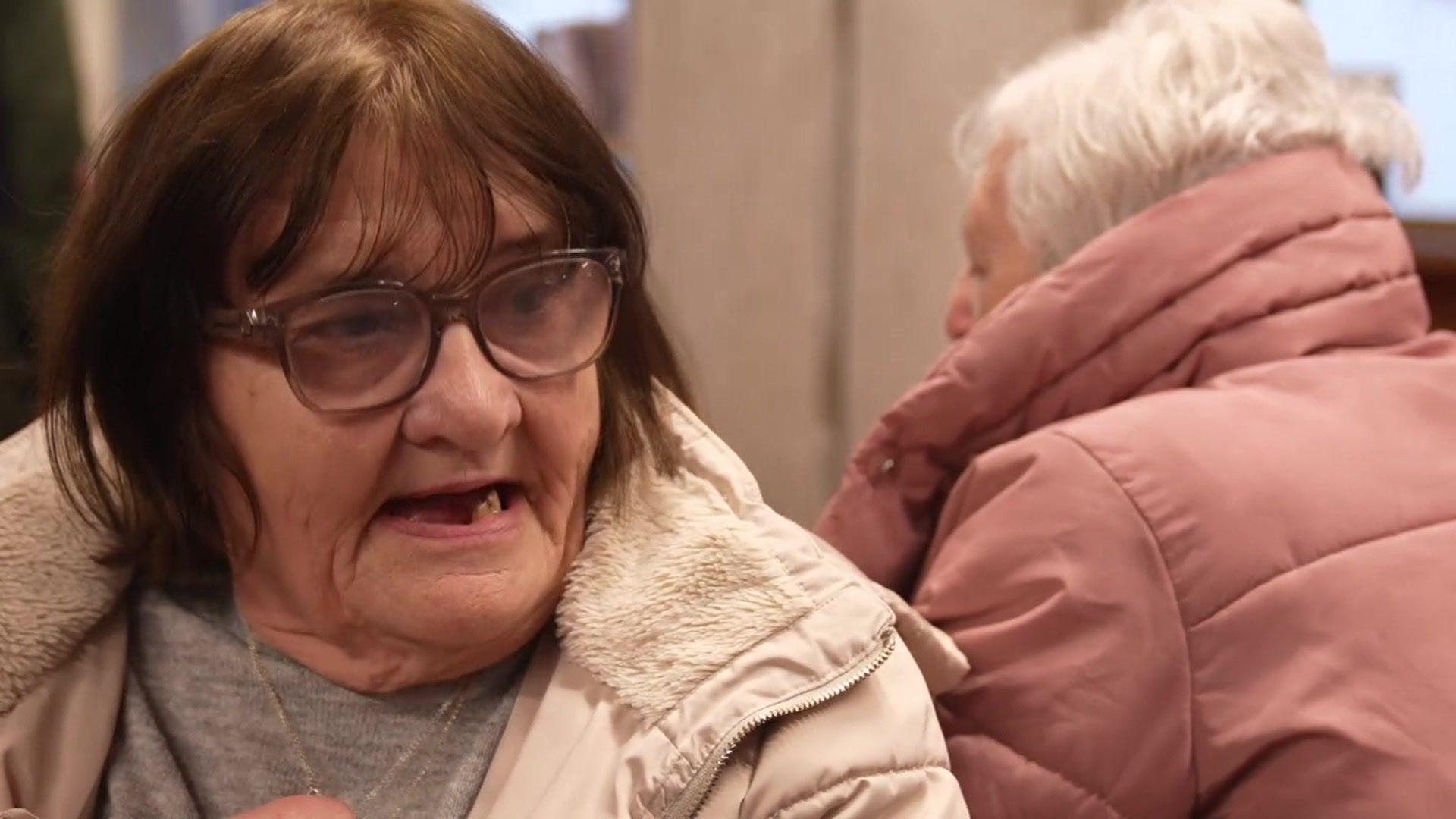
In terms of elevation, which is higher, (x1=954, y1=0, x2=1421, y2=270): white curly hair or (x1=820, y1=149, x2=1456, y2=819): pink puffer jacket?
(x1=954, y1=0, x2=1421, y2=270): white curly hair

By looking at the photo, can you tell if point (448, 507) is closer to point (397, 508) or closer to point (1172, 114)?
point (397, 508)

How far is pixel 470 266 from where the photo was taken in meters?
1.12

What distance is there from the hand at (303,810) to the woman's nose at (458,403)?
0.28 m

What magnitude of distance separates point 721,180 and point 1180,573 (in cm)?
246

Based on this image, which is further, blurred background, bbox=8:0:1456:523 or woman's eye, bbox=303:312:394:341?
blurred background, bbox=8:0:1456:523

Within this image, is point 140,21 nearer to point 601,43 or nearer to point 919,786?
point 601,43

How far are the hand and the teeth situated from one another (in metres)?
0.24

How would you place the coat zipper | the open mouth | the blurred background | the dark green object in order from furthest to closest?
the blurred background < the dark green object < the open mouth < the coat zipper

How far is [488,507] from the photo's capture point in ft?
3.87

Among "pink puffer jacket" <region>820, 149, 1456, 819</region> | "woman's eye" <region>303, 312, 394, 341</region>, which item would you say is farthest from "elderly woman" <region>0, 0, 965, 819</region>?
"pink puffer jacket" <region>820, 149, 1456, 819</region>

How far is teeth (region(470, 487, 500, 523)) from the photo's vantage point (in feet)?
3.84

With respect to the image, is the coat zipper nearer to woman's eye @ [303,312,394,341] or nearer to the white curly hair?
woman's eye @ [303,312,394,341]

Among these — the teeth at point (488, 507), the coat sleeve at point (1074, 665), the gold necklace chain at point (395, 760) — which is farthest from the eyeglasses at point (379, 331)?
the coat sleeve at point (1074, 665)

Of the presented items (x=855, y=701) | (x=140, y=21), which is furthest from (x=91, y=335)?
(x=140, y=21)
